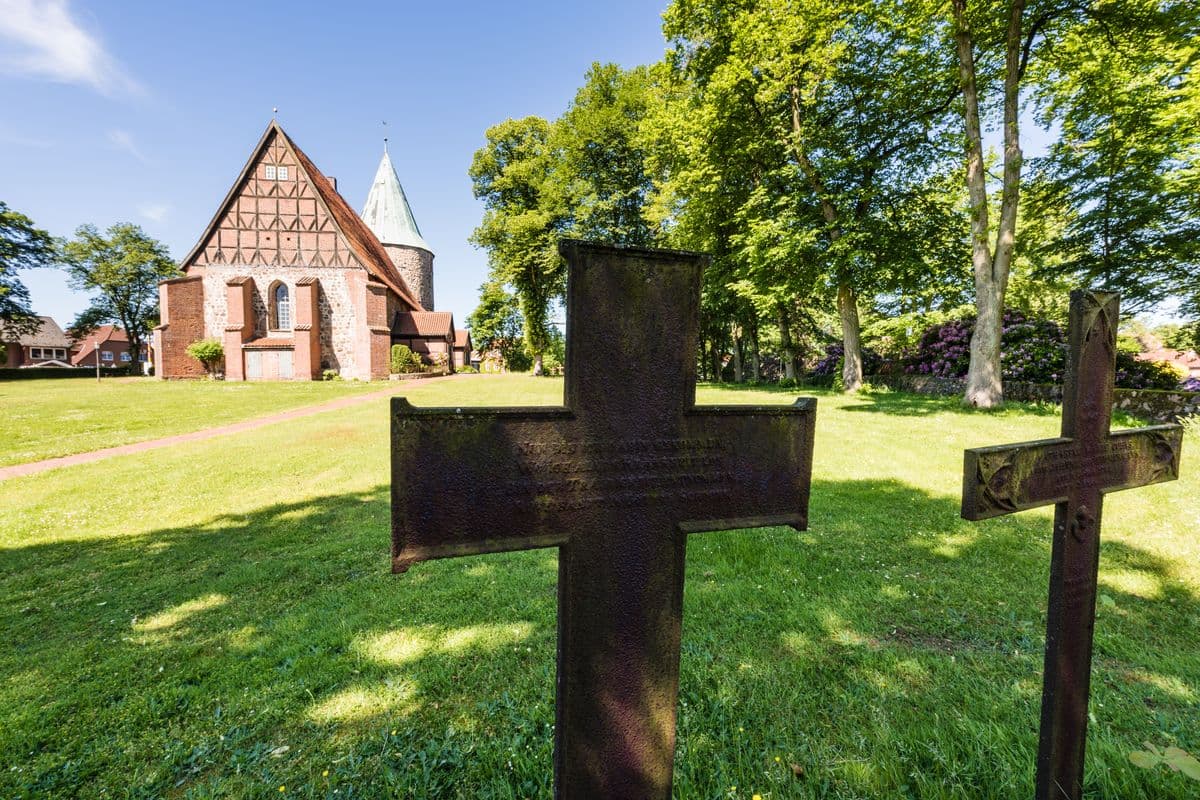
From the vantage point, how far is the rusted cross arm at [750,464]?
1.57m

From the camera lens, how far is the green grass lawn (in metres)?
10.1

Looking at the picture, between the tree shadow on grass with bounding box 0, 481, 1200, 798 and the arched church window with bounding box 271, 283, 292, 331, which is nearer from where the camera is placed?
the tree shadow on grass with bounding box 0, 481, 1200, 798

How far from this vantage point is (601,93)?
28609 mm

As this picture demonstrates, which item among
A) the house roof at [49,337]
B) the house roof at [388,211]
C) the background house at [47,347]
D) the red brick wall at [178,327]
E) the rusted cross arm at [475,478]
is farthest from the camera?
the house roof at [49,337]

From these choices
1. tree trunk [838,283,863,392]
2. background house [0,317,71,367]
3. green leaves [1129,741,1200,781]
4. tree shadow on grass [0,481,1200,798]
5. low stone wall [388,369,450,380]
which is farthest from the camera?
background house [0,317,71,367]

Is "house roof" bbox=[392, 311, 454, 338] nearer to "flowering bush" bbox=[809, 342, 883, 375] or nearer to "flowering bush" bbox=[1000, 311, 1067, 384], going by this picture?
"flowering bush" bbox=[809, 342, 883, 375]

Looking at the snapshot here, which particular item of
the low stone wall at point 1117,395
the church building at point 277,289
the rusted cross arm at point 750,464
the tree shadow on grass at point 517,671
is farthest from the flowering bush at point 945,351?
the church building at point 277,289

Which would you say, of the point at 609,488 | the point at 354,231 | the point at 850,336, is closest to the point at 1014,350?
the point at 850,336

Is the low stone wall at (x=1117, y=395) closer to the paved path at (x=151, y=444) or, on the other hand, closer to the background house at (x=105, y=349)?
the paved path at (x=151, y=444)

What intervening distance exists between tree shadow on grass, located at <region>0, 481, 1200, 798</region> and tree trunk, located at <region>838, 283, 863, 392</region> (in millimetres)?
14029

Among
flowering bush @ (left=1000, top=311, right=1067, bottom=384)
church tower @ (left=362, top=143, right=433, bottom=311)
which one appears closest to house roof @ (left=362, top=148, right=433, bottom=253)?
church tower @ (left=362, top=143, right=433, bottom=311)

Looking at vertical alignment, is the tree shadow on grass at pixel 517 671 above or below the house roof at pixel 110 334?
below

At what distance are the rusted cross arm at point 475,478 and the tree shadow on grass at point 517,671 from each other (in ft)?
4.31

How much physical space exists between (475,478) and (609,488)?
0.39 metres
